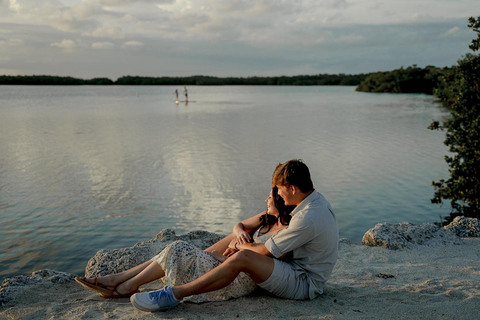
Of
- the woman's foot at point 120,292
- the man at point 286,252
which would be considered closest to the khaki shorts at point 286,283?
the man at point 286,252

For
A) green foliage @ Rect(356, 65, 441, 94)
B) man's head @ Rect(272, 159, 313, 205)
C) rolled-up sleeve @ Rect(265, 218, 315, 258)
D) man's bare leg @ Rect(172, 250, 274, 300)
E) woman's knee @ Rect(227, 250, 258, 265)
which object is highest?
green foliage @ Rect(356, 65, 441, 94)

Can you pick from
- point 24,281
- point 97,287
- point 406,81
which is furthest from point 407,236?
point 406,81

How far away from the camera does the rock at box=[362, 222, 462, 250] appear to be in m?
6.78

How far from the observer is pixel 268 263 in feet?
13.2

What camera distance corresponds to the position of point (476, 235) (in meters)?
7.41

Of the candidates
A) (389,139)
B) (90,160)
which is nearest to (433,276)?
(90,160)

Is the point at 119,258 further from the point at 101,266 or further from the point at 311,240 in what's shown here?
the point at 311,240

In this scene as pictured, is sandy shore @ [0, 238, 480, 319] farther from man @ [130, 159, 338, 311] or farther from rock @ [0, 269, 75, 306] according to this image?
man @ [130, 159, 338, 311]

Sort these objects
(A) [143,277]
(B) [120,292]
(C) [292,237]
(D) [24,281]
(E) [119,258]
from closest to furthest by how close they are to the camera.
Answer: (C) [292,237] < (A) [143,277] < (B) [120,292] < (D) [24,281] < (E) [119,258]

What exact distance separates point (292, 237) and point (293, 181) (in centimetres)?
49

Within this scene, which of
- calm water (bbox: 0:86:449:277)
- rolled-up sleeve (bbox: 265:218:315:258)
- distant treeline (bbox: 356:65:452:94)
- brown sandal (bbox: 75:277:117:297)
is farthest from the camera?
distant treeline (bbox: 356:65:452:94)

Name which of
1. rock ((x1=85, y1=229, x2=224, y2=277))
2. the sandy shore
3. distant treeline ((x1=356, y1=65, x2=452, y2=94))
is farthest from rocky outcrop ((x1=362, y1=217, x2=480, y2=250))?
distant treeline ((x1=356, y1=65, x2=452, y2=94))

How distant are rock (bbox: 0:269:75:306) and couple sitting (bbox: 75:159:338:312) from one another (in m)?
1.02

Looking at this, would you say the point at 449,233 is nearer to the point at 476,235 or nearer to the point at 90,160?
the point at 476,235
